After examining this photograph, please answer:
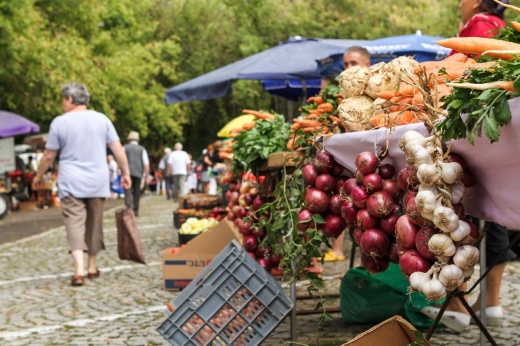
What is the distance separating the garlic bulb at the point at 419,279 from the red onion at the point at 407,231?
147 millimetres

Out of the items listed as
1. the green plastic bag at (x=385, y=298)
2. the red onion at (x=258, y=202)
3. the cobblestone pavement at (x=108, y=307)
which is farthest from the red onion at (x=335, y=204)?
the red onion at (x=258, y=202)

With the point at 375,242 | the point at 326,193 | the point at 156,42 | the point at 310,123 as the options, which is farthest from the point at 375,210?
the point at 156,42

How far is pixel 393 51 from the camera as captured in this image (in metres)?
9.99

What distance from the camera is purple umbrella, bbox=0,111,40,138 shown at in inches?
793

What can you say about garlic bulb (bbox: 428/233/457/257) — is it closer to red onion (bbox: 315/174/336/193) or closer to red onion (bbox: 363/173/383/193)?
red onion (bbox: 363/173/383/193)

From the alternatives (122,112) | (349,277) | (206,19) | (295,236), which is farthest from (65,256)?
(206,19)

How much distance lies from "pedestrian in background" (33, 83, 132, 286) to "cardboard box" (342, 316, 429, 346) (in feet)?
17.0

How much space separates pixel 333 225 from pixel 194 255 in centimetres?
339

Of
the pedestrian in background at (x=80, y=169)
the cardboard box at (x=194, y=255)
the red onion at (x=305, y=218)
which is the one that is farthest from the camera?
the pedestrian in background at (x=80, y=169)

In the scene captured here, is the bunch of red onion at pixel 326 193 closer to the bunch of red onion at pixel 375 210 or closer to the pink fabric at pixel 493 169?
the bunch of red onion at pixel 375 210

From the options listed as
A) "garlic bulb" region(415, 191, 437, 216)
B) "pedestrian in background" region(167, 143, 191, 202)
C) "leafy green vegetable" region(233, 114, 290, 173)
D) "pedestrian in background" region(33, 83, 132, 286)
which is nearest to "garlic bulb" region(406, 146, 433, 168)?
"garlic bulb" region(415, 191, 437, 216)

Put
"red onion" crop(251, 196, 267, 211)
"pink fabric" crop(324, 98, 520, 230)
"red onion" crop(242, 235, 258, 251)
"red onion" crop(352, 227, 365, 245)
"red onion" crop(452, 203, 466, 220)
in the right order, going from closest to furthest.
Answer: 1. "pink fabric" crop(324, 98, 520, 230)
2. "red onion" crop(452, 203, 466, 220)
3. "red onion" crop(352, 227, 365, 245)
4. "red onion" crop(251, 196, 267, 211)
5. "red onion" crop(242, 235, 258, 251)

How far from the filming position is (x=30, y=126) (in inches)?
824

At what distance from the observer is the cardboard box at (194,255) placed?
7.14 meters
